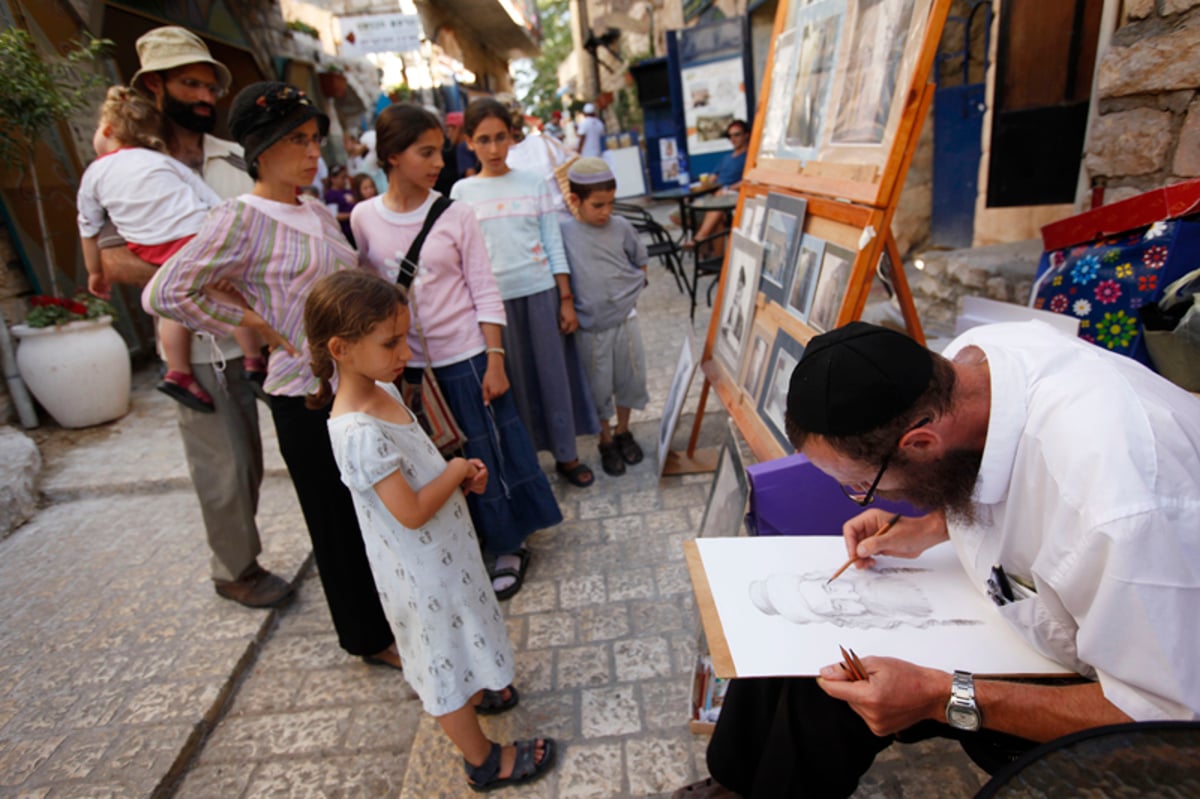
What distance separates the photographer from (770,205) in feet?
8.68

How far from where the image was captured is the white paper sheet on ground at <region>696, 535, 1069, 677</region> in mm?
1354

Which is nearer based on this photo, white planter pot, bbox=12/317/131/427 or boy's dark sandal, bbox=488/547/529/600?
boy's dark sandal, bbox=488/547/529/600

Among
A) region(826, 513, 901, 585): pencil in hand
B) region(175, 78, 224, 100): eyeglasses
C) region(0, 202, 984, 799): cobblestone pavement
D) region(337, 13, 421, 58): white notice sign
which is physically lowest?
region(0, 202, 984, 799): cobblestone pavement

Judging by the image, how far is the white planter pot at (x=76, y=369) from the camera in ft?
15.0

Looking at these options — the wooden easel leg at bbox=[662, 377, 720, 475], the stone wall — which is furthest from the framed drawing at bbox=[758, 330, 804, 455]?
the stone wall

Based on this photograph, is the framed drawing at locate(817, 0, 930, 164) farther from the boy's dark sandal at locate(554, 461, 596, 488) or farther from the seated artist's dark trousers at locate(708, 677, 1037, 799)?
the boy's dark sandal at locate(554, 461, 596, 488)

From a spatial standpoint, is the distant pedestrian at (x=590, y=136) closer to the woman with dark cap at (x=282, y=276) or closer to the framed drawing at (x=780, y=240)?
the framed drawing at (x=780, y=240)

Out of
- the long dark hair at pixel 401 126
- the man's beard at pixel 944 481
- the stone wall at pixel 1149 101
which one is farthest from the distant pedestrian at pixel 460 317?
the stone wall at pixel 1149 101

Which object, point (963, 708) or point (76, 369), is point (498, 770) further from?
point (76, 369)

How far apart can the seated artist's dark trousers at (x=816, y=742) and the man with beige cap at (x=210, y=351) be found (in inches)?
85.7

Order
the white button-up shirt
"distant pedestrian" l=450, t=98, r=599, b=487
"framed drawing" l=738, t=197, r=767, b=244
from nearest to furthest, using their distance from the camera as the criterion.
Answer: the white button-up shirt, "framed drawing" l=738, t=197, r=767, b=244, "distant pedestrian" l=450, t=98, r=599, b=487

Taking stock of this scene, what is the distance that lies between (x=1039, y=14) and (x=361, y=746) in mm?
5369

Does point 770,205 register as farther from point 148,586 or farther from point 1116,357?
point 148,586

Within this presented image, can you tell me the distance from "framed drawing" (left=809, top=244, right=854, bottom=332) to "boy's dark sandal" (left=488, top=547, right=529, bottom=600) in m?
1.66
